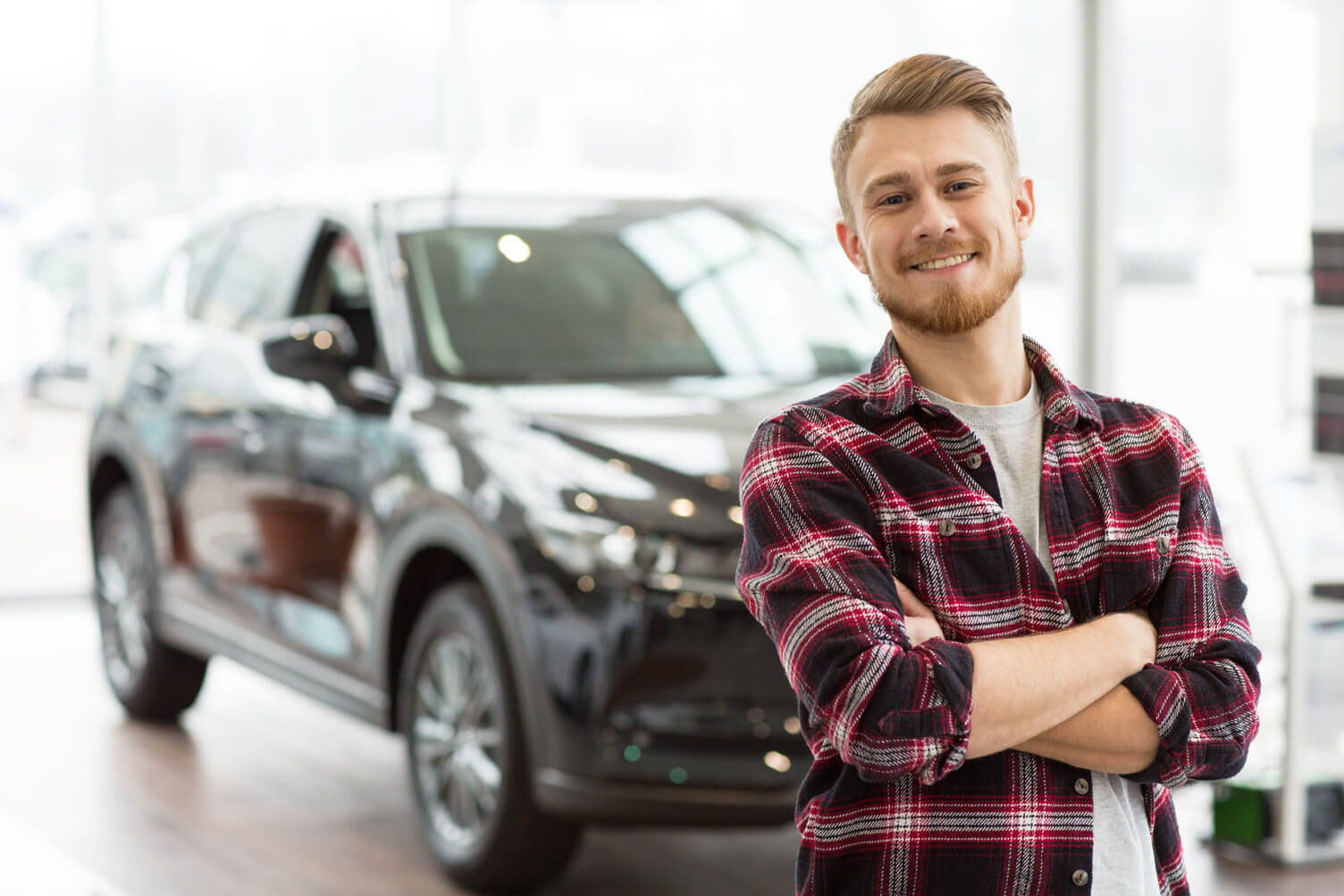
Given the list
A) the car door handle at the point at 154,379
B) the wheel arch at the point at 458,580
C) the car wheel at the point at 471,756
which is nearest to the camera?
the wheel arch at the point at 458,580

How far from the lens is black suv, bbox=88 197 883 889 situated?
373 centimetres

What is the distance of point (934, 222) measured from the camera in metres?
1.81

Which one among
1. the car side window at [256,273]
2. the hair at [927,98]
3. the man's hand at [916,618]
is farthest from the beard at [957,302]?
the car side window at [256,273]

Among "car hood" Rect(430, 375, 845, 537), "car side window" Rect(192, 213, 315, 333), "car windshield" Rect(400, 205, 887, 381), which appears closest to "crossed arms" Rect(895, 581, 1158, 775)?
"car hood" Rect(430, 375, 845, 537)

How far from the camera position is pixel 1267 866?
461 cm

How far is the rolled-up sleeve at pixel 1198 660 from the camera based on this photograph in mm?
1833

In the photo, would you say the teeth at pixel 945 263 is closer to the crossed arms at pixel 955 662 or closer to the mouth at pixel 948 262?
the mouth at pixel 948 262

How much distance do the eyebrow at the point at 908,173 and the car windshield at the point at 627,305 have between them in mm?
2697

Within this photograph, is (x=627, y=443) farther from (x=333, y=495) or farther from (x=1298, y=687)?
(x=1298, y=687)

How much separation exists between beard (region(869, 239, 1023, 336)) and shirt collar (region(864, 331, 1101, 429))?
48mm

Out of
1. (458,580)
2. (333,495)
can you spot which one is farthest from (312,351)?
(458,580)

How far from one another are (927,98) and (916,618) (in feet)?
1.64

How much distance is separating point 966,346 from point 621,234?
3035 mm

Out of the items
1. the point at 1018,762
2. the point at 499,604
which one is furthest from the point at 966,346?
the point at 499,604
